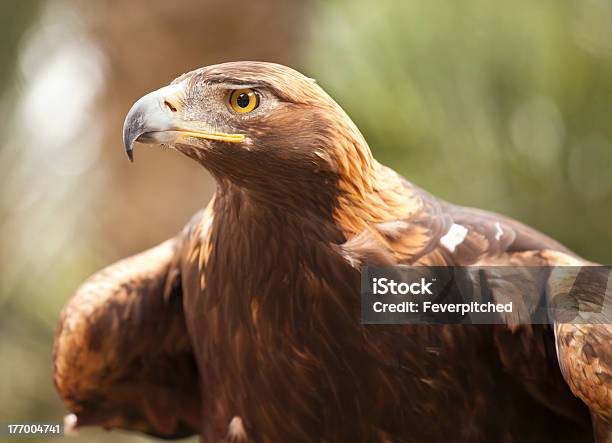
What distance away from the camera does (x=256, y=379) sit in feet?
4.71

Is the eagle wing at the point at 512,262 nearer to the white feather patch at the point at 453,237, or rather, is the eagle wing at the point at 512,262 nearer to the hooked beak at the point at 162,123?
the white feather patch at the point at 453,237


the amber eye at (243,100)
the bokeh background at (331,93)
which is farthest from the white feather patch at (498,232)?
the bokeh background at (331,93)

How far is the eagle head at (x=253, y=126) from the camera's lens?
1220 mm

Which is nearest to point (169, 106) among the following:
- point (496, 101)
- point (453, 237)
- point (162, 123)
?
point (162, 123)

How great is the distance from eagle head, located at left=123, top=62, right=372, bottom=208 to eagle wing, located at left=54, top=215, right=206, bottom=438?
0.36 metres

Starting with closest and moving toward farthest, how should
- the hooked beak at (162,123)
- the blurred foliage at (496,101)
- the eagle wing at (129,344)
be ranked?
the hooked beak at (162,123), the eagle wing at (129,344), the blurred foliage at (496,101)

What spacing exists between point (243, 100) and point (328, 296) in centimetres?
33

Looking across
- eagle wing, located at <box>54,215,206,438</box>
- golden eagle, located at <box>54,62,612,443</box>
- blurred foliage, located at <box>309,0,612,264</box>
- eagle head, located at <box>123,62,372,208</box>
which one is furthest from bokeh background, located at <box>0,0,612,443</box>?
eagle head, located at <box>123,62,372,208</box>

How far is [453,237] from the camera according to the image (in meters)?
1.42

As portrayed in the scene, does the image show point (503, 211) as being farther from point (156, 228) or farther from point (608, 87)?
point (156, 228)

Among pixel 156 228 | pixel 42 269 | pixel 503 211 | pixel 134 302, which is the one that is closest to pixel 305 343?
pixel 134 302

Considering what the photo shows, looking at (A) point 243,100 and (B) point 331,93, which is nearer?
(A) point 243,100

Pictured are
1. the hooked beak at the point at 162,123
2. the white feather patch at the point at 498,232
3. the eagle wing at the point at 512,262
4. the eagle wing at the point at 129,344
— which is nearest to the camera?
the hooked beak at the point at 162,123

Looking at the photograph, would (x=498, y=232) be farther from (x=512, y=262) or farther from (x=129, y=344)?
(x=129, y=344)
